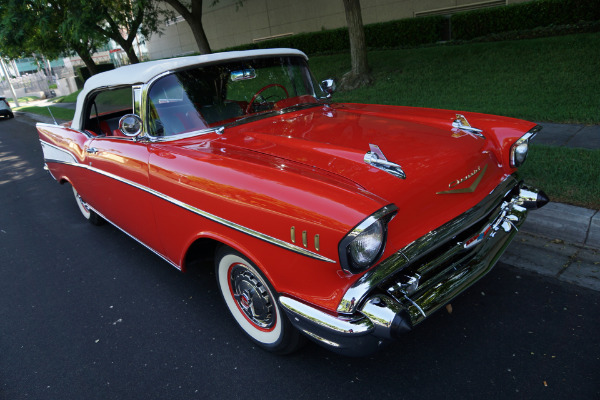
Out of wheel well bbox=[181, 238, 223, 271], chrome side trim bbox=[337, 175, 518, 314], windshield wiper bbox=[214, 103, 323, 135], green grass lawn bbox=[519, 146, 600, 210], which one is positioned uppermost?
windshield wiper bbox=[214, 103, 323, 135]

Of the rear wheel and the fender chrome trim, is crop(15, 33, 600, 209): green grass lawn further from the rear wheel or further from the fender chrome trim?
the rear wheel

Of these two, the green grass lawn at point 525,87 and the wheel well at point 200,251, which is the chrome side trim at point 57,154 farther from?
the green grass lawn at point 525,87

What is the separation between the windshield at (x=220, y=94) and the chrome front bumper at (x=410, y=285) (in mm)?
1581

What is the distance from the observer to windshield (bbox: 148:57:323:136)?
294cm

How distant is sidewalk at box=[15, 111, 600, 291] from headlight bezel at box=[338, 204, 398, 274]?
1.77m

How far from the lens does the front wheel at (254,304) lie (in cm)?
231

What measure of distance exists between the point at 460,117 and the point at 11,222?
17.6 ft

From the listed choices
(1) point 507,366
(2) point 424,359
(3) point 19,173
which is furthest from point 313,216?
(3) point 19,173

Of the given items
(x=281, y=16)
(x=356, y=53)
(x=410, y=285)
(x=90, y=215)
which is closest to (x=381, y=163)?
(x=410, y=285)

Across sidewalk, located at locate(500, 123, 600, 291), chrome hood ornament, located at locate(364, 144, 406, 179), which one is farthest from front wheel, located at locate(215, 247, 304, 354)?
sidewalk, located at locate(500, 123, 600, 291)

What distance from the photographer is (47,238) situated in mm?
4633

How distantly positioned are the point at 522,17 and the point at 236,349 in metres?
10.5

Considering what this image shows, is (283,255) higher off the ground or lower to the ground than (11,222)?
higher

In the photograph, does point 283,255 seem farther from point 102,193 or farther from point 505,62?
point 505,62
